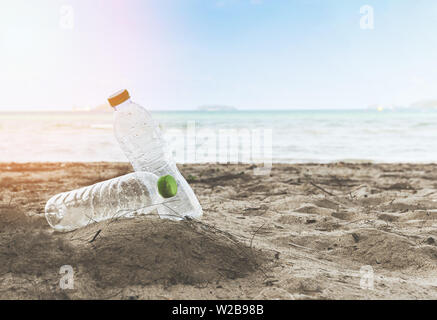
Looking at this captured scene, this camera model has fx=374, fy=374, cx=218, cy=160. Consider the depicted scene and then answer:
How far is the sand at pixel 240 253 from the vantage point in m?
A: 1.79

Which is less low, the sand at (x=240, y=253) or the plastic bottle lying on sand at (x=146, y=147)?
the plastic bottle lying on sand at (x=146, y=147)

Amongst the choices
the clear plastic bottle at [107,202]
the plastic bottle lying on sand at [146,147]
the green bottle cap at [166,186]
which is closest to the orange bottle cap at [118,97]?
the plastic bottle lying on sand at [146,147]

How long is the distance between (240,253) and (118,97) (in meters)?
1.33

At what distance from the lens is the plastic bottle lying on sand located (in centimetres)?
295

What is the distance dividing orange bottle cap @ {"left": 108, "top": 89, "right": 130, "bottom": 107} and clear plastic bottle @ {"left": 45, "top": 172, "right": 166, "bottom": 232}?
511mm

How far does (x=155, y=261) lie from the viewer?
77.1 inches

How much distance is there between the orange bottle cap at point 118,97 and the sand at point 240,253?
2.70 feet

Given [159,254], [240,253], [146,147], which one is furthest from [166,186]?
[146,147]

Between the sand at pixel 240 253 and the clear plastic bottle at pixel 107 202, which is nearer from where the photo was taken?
the sand at pixel 240 253

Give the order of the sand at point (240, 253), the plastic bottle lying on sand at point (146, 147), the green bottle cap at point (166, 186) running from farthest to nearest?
the plastic bottle lying on sand at point (146, 147)
the green bottle cap at point (166, 186)
the sand at point (240, 253)

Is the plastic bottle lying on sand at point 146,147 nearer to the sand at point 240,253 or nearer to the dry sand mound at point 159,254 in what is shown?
the sand at point 240,253
